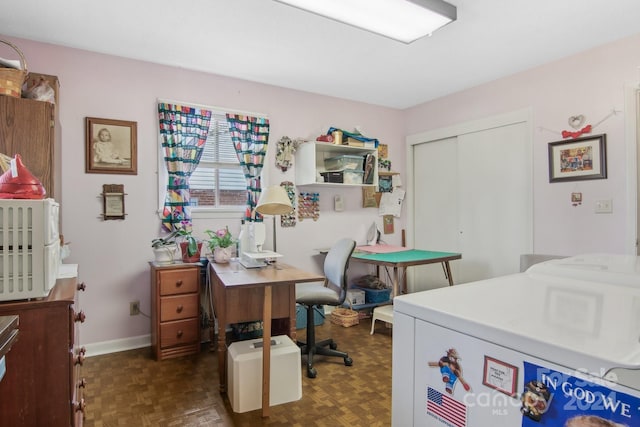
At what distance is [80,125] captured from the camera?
285 centimetres

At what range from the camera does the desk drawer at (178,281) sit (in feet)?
9.08

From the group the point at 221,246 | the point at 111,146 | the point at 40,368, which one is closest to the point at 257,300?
the point at 221,246

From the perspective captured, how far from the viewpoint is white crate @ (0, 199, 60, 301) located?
4.00 feet

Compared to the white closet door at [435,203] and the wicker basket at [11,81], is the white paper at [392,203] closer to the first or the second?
the white closet door at [435,203]

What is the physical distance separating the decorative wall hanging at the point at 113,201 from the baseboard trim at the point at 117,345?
101cm

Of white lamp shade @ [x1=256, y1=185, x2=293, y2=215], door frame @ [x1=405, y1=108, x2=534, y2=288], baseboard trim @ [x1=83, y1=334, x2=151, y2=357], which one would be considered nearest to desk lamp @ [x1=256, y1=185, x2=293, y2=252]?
white lamp shade @ [x1=256, y1=185, x2=293, y2=215]

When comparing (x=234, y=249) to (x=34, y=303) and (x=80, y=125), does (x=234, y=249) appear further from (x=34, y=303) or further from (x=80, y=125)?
(x=34, y=303)

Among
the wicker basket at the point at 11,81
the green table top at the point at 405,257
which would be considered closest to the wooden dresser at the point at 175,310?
the wicker basket at the point at 11,81

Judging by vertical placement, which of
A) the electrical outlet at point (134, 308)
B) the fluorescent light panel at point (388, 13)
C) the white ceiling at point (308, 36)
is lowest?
the electrical outlet at point (134, 308)

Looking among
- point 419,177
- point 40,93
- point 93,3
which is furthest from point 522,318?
point 419,177

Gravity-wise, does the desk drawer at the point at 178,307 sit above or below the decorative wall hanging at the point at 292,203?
below

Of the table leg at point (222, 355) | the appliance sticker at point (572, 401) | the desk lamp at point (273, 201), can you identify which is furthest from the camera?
the desk lamp at point (273, 201)

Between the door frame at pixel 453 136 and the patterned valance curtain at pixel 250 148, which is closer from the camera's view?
the door frame at pixel 453 136

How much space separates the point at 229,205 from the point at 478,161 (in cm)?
257
